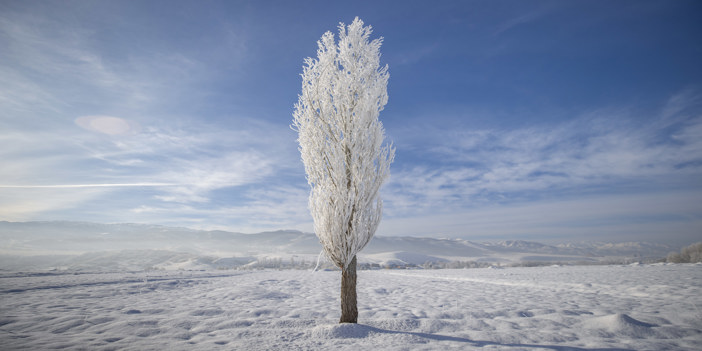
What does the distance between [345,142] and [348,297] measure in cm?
393

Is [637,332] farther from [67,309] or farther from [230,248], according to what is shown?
[230,248]

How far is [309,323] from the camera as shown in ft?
25.1

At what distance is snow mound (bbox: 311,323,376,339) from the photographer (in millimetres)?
6203

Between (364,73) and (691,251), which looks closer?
(364,73)

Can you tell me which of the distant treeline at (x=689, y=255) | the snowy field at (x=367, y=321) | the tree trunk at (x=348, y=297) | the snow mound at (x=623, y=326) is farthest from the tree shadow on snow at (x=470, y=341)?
the distant treeline at (x=689, y=255)

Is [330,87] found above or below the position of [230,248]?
above

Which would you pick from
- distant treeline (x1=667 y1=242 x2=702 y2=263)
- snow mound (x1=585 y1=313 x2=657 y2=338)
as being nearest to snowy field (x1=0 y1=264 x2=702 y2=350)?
snow mound (x1=585 y1=313 x2=657 y2=338)

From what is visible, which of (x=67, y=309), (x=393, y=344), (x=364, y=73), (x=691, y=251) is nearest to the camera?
(x=393, y=344)

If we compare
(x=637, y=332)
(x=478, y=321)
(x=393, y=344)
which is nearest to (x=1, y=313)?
(x=393, y=344)

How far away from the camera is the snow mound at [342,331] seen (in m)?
6.20

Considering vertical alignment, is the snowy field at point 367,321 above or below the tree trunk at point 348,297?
below

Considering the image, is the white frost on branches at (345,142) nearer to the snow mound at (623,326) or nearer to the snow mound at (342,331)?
the snow mound at (342,331)

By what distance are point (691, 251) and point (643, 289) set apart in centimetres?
2864

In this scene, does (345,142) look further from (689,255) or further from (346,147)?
(689,255)
